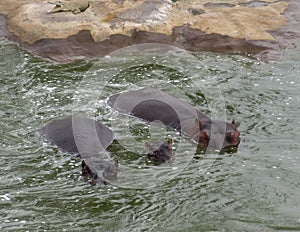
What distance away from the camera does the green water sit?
Result: 6.15 meters

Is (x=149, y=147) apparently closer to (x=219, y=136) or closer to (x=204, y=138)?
(x=204, y=138)

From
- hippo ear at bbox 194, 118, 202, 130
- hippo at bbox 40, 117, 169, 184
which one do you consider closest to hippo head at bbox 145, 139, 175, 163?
hippo at bbox 40, 117, 169, 184

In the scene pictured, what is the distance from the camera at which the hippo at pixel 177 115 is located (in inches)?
304

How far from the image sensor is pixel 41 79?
10.0m

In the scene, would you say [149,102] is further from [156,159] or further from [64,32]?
[64,32]

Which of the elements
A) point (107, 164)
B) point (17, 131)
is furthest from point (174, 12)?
point (107, 164)

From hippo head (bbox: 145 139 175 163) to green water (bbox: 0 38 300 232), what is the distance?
116 mm

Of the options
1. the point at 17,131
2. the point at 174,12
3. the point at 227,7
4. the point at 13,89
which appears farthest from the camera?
the point at 227,7

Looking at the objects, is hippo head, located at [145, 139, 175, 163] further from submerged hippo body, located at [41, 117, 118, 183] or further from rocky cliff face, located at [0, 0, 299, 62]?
rocky cliff face, located at [0, 0, 299, 62]

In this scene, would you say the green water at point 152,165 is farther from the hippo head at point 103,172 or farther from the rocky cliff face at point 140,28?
the rocky cliff face at point 140,28

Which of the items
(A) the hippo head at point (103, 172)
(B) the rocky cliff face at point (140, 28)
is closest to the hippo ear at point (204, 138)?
(A) the hippo head at point (103, 172)

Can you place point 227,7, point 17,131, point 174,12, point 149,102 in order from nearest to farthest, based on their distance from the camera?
point 17,131
point 149,102
point 174,12
point 227,7

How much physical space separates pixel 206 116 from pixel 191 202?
2.22 metres

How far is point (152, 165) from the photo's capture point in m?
7.24
